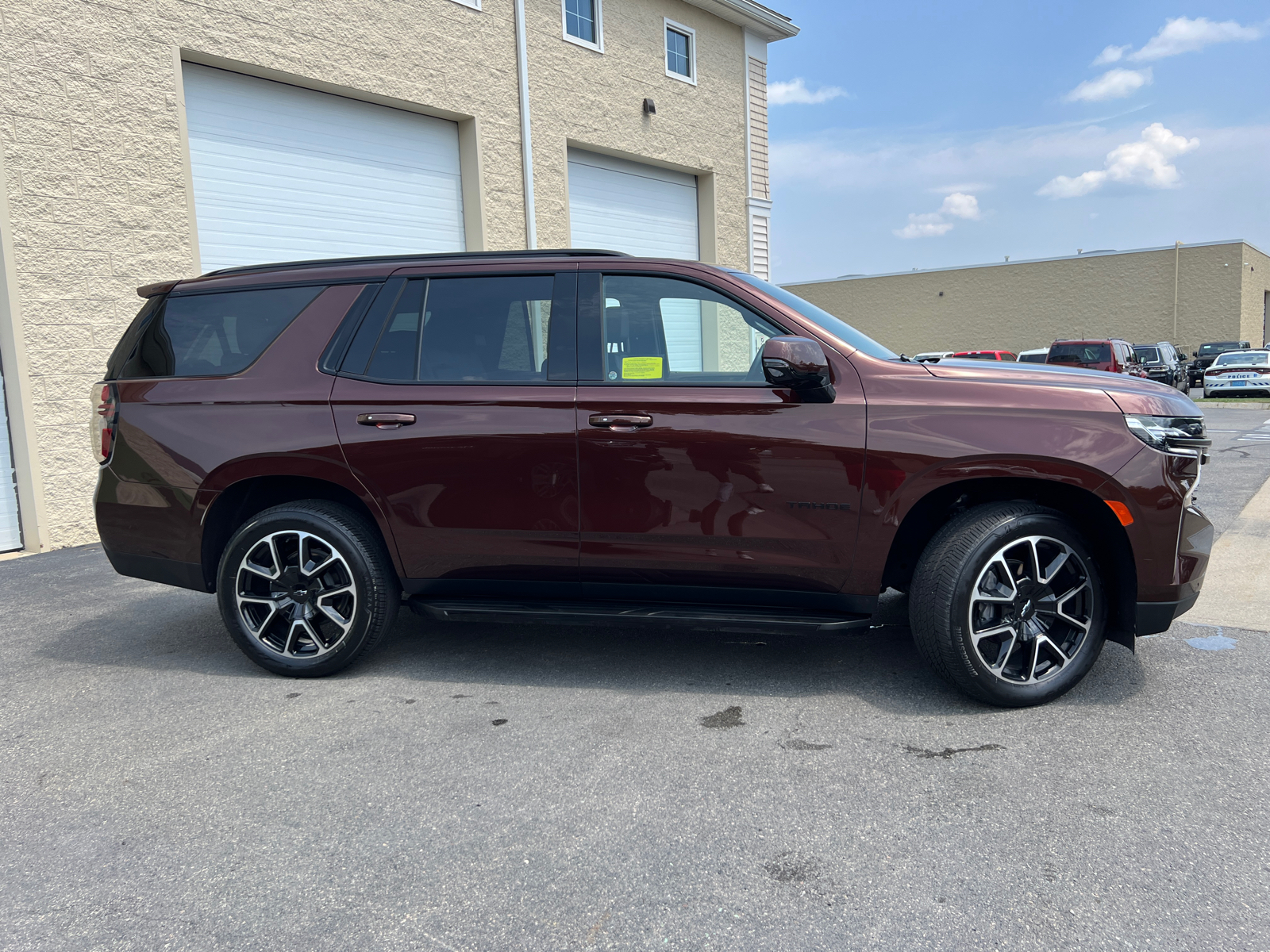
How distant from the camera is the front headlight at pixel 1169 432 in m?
3.40

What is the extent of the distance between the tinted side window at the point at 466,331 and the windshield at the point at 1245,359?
92.3 feet

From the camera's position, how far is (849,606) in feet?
12.1

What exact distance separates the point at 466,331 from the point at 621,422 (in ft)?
2.96

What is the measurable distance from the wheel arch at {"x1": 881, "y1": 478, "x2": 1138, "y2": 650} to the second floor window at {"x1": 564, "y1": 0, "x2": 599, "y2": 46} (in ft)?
34.4

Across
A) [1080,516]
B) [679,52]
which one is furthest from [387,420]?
[679,52]

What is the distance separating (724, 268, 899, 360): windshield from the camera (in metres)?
3.78

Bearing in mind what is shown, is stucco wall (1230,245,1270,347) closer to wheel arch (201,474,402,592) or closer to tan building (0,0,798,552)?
tan building (0,0,798,552)

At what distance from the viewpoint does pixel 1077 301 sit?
4406cm

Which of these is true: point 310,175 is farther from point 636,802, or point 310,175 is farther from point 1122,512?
point 1122,512

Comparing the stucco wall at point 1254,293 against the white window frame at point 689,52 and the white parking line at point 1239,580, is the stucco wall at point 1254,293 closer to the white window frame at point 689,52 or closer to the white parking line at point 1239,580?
the white window frame at point 689,52

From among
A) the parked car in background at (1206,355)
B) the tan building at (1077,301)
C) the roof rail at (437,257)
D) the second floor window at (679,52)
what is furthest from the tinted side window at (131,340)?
the tan building at (1077,301)

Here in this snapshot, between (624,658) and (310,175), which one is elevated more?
(310,175)

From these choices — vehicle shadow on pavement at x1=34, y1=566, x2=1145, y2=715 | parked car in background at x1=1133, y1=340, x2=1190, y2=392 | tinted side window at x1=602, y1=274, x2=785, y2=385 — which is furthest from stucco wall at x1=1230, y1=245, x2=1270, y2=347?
tinted side window at x1=602, y1=274, x2=785, y2=385

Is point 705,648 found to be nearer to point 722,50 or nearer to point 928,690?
point 928,690
